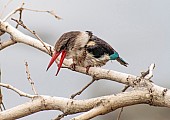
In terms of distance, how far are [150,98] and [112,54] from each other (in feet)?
1.30

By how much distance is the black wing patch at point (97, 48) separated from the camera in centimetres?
102

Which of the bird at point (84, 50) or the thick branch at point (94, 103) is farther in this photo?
the bird at point (84, 50)

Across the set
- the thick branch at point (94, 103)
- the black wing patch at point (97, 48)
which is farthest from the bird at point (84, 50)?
the thick branch at point (94, 103)

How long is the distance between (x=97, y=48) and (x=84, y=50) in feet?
0.12

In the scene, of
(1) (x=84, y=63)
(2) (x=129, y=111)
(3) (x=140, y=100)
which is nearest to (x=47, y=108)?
(3) (x=140, y=100)

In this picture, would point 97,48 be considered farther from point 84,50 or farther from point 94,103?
point 94,103

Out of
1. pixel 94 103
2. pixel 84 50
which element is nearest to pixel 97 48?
pixel 84 50

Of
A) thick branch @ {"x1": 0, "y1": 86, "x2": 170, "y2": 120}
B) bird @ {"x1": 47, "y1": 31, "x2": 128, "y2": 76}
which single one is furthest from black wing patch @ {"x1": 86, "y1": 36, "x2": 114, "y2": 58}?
thick branch @ {"x1": 0, "y1": 86, "x2": 170, "y2": 120}

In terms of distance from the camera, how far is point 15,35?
1036 millimetres

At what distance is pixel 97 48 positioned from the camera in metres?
1.02

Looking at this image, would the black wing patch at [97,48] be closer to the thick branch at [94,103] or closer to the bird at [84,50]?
the bird at [84,50]

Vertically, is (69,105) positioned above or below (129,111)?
above

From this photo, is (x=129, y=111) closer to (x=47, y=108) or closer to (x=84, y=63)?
(x=84, y=63)

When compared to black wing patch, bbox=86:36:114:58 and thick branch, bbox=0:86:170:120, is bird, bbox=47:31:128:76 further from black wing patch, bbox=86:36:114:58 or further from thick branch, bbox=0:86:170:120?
thick branch, bbox=0:86:170:120
